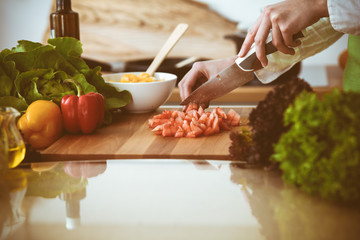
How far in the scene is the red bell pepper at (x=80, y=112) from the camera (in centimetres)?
129

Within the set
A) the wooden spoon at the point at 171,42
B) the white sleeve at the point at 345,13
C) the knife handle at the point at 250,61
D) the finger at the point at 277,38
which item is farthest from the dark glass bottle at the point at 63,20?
the white sleeve at the point at 345,13

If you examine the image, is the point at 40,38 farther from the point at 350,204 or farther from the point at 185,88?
the point at 350,204

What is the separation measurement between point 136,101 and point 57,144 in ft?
1.29

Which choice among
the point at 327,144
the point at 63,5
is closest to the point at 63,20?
the point at 63,5

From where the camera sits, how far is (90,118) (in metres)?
1.31

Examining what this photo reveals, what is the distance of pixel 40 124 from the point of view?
4.00 ft

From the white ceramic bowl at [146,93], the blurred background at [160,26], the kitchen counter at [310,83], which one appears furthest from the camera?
the blurred background at [160,26]

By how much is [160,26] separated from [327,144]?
2.63 meters

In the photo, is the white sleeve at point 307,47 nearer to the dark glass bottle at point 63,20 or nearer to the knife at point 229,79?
the knife at point 229,79

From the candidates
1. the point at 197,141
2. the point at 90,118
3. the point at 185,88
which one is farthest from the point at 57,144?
the point at 185,88

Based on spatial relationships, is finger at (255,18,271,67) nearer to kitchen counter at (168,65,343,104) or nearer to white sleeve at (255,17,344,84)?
white sleeve at (255,17,344,84)

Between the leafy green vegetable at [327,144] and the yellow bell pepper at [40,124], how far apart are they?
719mm

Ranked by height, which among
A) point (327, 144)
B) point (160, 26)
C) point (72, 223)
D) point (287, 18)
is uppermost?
point (287, 18)

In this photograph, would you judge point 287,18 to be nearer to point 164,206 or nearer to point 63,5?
point 164,206
